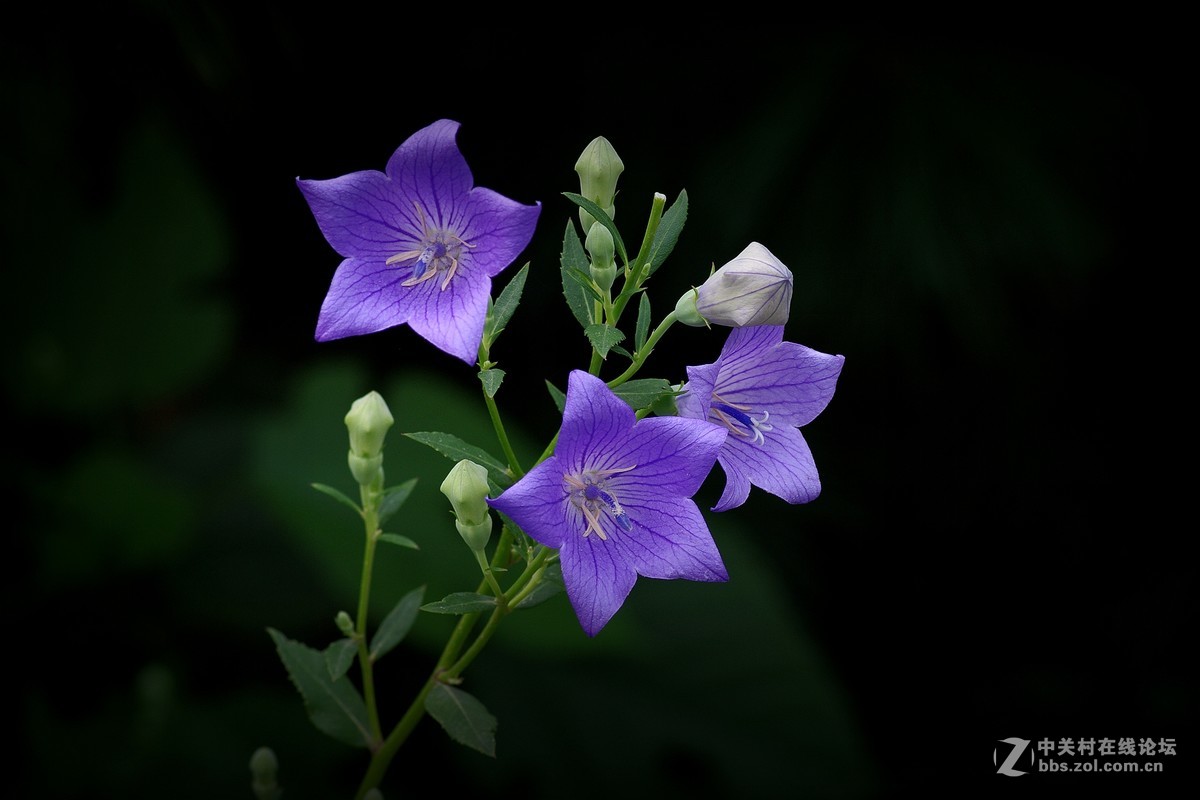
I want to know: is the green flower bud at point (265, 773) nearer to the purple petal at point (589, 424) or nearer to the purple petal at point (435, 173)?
the purple petal at point (589, 424)

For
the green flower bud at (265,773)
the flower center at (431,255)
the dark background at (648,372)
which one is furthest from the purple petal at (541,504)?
the dark background at (648,372)

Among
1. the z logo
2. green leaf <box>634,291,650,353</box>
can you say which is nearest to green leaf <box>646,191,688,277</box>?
green leaf <box>634,291,650,353</box>

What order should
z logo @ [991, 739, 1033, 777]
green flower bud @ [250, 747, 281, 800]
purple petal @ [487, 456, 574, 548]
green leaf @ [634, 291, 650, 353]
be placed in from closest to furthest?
purple petal @ [487, 456, 574, 548], green leaf @ [634, 291, 650, 353], green flower bud @ [250, 747, 281, 800], z logo @ [991, 739, 1033, 777]

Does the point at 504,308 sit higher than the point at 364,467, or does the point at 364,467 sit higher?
the point at 504,308

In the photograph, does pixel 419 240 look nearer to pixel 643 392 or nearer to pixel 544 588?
pixel 643 392

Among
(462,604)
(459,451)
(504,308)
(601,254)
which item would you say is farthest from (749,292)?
(462,604)

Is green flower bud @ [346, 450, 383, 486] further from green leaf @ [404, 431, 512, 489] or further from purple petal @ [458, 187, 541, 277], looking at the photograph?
purple petal @ [458, 187, 541, 277]
